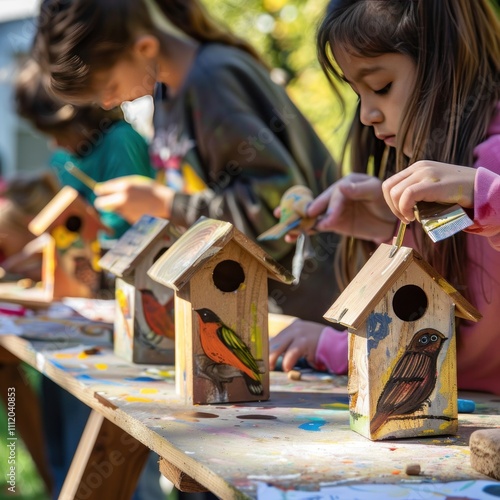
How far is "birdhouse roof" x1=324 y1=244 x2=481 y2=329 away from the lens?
100cm

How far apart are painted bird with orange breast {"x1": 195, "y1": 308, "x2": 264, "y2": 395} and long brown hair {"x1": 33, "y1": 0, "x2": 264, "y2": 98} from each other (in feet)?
3.37

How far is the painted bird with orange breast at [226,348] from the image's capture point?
3.94ft

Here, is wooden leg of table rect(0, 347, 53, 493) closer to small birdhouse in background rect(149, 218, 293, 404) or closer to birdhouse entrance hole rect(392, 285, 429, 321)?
small birdhouse in background rect(149, 218, 293, 404)

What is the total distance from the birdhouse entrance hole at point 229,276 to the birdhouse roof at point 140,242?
353mm

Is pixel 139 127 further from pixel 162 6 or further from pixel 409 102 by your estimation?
pixel 409 102

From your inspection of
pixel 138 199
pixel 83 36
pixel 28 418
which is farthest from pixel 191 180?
pixel 28 418

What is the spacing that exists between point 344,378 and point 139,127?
93.7 inches

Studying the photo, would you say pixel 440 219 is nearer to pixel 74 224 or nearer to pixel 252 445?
pixel 252 445

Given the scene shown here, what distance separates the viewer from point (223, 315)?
1.21m

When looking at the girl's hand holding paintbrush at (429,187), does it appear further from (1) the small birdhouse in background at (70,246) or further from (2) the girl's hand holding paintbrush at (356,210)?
(1) the small birdhouse in background at (70,246)

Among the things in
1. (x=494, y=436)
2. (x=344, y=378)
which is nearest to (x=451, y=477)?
(x=494, y=436)

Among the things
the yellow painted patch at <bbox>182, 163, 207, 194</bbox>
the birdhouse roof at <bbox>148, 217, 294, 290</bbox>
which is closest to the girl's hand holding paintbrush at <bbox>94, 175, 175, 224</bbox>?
the yellow painted patch at <bbox>182, 163, 207, 194</bbox>

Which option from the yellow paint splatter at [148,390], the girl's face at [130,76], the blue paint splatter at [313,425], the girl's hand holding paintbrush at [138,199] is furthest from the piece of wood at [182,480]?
the girl's face at [130,76]

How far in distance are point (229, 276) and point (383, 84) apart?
36cm
